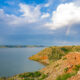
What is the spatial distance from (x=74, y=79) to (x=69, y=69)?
31.6ft

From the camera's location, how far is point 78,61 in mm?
29703

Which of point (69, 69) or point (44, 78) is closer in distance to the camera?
point (69, 69)

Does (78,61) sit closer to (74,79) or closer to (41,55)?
(74,79)

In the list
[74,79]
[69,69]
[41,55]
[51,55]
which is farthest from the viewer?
[41,55]

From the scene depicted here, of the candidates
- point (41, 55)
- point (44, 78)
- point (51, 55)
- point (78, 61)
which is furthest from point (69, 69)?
point (41, 55)

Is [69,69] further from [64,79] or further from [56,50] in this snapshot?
[56,50]

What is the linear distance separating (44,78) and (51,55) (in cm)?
8256

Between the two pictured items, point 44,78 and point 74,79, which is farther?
point 44,78

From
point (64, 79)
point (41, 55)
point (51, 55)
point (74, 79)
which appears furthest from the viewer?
point (41, 55)

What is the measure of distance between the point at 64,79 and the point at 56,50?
10195cm

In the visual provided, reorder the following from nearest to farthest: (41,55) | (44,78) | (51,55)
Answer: (44,78) < (51,55) < (41,55)

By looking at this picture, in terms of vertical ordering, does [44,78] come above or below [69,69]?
below

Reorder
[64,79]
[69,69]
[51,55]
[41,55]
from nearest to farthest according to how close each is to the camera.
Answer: [64,79]
[69,69]
[51,55]
[41,55]

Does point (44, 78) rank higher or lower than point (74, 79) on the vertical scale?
lower
